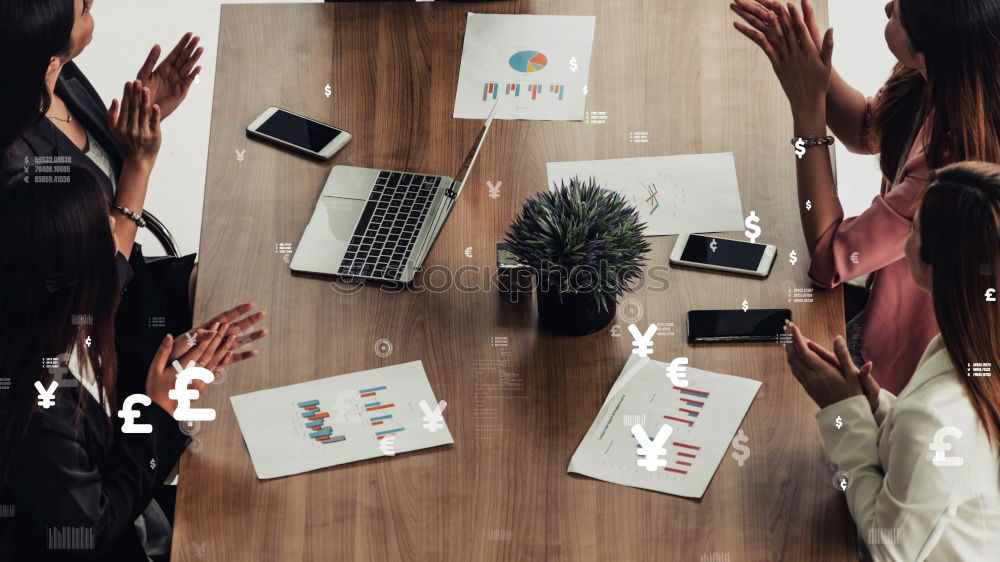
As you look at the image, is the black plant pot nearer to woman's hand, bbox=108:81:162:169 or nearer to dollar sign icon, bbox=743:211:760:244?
dollar sign icon, bbox=743:211:760:244

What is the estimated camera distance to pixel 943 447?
1336mm

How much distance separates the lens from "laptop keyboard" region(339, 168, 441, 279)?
1803 millimetres

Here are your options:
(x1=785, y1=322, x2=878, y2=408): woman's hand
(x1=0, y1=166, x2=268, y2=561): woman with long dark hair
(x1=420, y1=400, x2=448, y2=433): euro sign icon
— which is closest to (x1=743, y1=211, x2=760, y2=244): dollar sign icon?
(x1=785, y1=322, x2=878, y2=408): woman's hand

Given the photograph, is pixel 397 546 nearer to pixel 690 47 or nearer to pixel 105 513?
pixel 105 513

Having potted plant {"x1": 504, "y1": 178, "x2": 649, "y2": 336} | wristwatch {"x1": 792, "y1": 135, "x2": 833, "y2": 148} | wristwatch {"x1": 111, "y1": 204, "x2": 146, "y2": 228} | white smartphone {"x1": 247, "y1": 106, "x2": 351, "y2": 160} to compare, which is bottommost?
potted plant {"x1": 504, "y1": 178, "x2": 649, "y2": 336}

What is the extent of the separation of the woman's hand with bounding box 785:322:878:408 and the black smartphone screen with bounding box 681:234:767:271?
0.70 feet

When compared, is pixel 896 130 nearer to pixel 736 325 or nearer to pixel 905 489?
pixel 736 325

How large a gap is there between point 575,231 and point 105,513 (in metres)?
0.82

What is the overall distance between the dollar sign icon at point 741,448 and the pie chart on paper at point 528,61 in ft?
2.95

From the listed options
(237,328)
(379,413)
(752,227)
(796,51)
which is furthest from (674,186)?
(237,328)

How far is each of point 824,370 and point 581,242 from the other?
0.41 meters

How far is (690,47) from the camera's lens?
2.11 m

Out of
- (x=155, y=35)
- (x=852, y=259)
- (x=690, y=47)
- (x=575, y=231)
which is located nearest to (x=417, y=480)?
(x=575, y=231)

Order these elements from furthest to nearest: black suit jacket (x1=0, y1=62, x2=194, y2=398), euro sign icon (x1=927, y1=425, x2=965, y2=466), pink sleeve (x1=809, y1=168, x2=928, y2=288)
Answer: black suit jacket (x1=0, y1=62, x2=194, y2=398) < pink sleeve (x1=809, y1=168, x2=928, y2=288) < euro sign icon (x1=927, y1=425, x2=965, y2=466)
